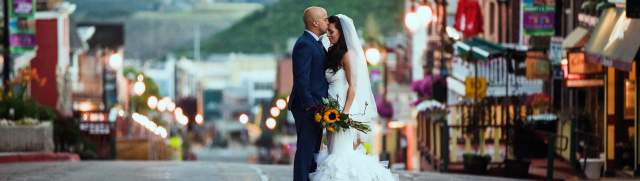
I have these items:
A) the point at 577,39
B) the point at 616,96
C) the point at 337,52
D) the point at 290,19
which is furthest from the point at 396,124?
the point at 290,19

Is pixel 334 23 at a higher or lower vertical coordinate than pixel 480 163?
higher

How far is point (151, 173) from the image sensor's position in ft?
77.9

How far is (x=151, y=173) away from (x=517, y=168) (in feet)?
32.8

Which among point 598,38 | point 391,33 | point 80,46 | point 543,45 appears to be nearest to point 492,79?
point 543,45

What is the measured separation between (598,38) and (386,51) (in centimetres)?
4730

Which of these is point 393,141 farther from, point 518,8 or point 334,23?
point 334,23

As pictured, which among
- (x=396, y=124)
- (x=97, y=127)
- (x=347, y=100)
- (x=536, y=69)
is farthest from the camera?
(x=396, y=124)

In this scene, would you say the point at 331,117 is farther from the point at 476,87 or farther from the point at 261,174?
the point at 476,87

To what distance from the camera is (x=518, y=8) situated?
151 feet

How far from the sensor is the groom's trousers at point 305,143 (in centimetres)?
1556

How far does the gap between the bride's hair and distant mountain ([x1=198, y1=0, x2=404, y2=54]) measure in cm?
4051

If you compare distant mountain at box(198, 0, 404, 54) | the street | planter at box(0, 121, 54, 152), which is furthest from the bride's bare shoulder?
distant mountain at box(198, 0, 404, 54)

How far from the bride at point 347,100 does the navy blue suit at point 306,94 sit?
98 mm

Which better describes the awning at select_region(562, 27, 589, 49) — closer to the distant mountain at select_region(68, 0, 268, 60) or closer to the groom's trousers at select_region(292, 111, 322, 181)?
the groom's trousers at select_region(292, 111, 322, 181)
